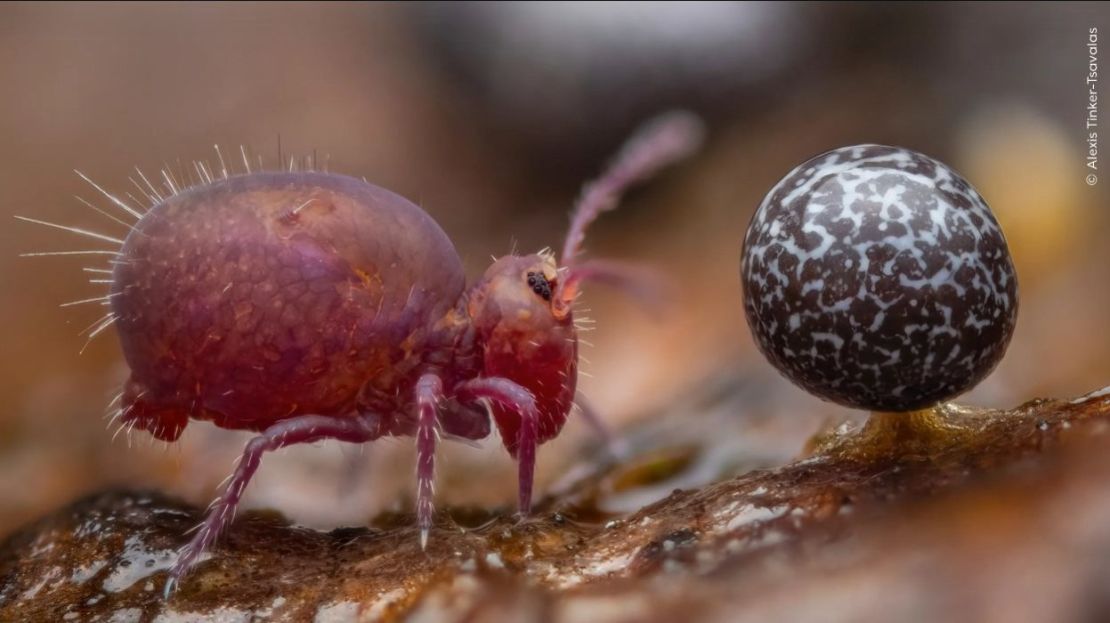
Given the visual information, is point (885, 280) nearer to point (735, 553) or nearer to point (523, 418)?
point (735, 553)

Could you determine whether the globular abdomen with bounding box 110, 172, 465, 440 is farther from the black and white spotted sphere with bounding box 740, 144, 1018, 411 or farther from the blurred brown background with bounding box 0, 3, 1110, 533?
the blurred brown background with bounding box 0, 3, 1110, 533

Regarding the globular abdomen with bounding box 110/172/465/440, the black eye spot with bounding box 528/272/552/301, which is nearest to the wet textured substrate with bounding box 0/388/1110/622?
the globular abdomen with bounding box 110/172/465/440

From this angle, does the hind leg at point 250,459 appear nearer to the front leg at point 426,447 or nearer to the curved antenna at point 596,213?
the front leg at point 426,447

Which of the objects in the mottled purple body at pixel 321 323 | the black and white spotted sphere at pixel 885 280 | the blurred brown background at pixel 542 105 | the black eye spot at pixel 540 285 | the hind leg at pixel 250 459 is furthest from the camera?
the blurred brown background at pixel 542 105

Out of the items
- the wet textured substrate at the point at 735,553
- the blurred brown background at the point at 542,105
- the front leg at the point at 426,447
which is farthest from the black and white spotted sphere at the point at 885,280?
the blurred brown background at the point at 542,105

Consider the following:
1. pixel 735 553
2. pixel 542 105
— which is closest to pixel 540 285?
pixel 735 553

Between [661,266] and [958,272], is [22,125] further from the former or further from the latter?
[958,272]
